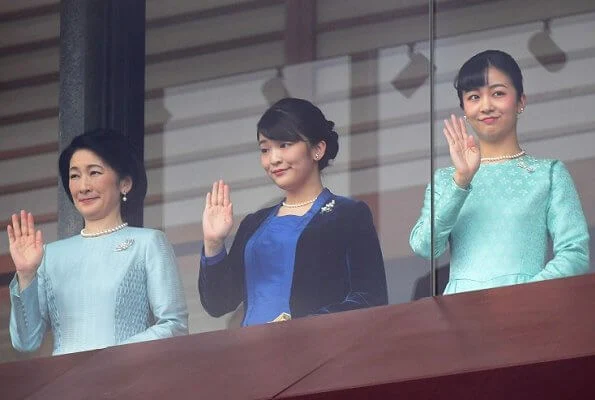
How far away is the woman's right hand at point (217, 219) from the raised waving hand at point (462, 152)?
1.11 m

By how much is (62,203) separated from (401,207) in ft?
5.60

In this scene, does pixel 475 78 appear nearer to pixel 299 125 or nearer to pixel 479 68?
pixel 479 68

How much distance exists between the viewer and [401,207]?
26.3 feet

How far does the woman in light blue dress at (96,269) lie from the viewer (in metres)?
8.54

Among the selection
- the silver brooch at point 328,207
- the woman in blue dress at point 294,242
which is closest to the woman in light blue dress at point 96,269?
the woman in blue dress at point 294,242

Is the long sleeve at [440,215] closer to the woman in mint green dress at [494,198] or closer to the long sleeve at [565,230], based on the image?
the woman in mint green dress at [494,198]

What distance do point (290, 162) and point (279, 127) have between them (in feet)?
0.53

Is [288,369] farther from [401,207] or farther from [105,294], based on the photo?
[105,294]

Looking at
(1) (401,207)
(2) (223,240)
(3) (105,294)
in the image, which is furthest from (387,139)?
(3) (105,294)

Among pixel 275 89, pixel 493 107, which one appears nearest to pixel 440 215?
pixel 493 107

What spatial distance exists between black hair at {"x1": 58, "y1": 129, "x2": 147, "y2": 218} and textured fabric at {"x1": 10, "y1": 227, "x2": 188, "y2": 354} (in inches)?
6.4

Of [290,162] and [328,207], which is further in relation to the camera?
[290,162]

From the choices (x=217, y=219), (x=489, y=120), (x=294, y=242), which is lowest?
(x=294, y=242)

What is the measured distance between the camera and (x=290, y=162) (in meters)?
8.43
